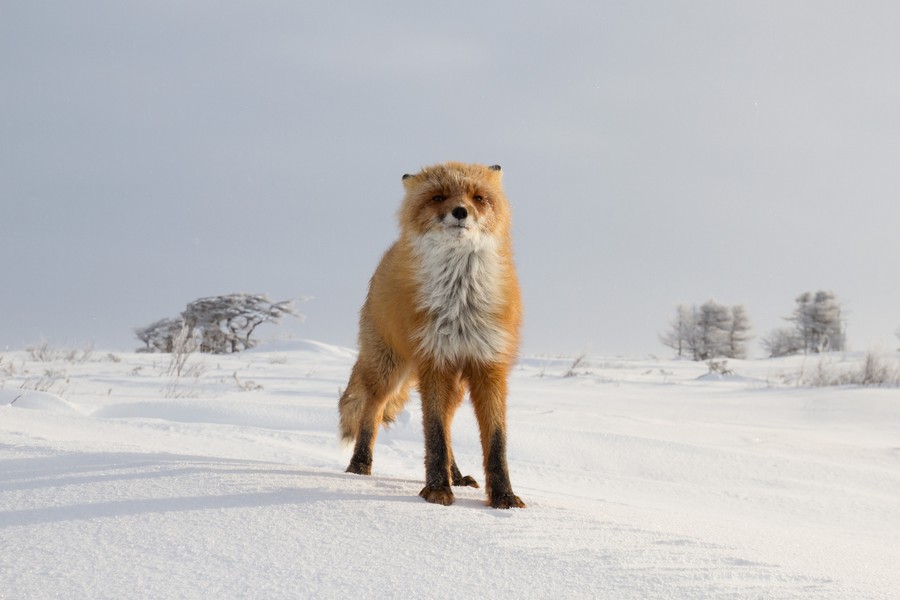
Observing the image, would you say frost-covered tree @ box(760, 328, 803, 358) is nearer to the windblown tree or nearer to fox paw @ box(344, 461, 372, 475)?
the windblown tree

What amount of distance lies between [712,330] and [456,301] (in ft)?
135

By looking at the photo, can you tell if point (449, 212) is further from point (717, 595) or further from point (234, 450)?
point (234, 450)

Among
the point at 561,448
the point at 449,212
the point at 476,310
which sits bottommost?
the point at 561,448

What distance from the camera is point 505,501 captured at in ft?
9.39

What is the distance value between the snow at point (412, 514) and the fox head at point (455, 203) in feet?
3.53

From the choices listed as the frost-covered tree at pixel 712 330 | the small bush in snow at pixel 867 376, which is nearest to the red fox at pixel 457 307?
the small bush in snow at pixel 867 376

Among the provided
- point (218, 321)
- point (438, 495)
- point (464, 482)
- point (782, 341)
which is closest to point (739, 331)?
point (782, 341)

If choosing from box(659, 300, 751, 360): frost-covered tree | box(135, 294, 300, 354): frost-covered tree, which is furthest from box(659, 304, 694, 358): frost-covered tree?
box(135, 294, 300, 354): frost-covered tree

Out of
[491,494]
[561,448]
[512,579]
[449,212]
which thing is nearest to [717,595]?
[512,579]

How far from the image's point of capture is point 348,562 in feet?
6.52

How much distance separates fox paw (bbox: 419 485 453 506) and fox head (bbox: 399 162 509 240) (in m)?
1.00

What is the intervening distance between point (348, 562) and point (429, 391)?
1.13 meters

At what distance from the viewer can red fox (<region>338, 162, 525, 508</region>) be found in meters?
2.96

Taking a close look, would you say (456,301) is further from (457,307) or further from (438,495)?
(438,495)
